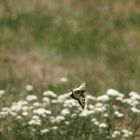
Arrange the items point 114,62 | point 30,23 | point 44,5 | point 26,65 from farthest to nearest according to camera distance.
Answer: point 44,5 < point 30,23 < point 114,62 < point 26,65

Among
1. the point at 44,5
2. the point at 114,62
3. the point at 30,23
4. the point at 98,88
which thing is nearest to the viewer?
the point at 98,88

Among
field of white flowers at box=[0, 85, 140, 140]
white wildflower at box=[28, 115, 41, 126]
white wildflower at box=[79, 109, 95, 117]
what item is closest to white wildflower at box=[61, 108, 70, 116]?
field of white flowers at box=[0, 85, 140, 140]

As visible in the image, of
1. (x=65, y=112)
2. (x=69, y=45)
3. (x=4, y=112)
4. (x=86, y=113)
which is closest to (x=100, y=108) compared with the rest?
(x=86, y=113)

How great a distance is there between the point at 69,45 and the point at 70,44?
63 millimetres

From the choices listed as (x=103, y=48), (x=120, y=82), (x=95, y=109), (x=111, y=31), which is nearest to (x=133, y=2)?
(x=111, y=31)

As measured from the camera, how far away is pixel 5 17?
14297 millimetres

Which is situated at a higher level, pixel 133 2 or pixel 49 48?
pixel 133 2

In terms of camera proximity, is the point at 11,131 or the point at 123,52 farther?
the point at 123,52

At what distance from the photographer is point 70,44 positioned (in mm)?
13609

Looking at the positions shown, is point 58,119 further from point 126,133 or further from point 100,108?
point 126,133

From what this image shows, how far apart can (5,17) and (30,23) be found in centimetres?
57

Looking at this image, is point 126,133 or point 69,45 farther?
point 69,45

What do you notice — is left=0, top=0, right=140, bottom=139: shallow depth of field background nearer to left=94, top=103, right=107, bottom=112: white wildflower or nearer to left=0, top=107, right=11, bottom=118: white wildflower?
left=0, top=107, right=11, bottom=118: white wildflower

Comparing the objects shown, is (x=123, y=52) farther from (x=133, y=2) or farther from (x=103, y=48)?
(x=133, y=2)
